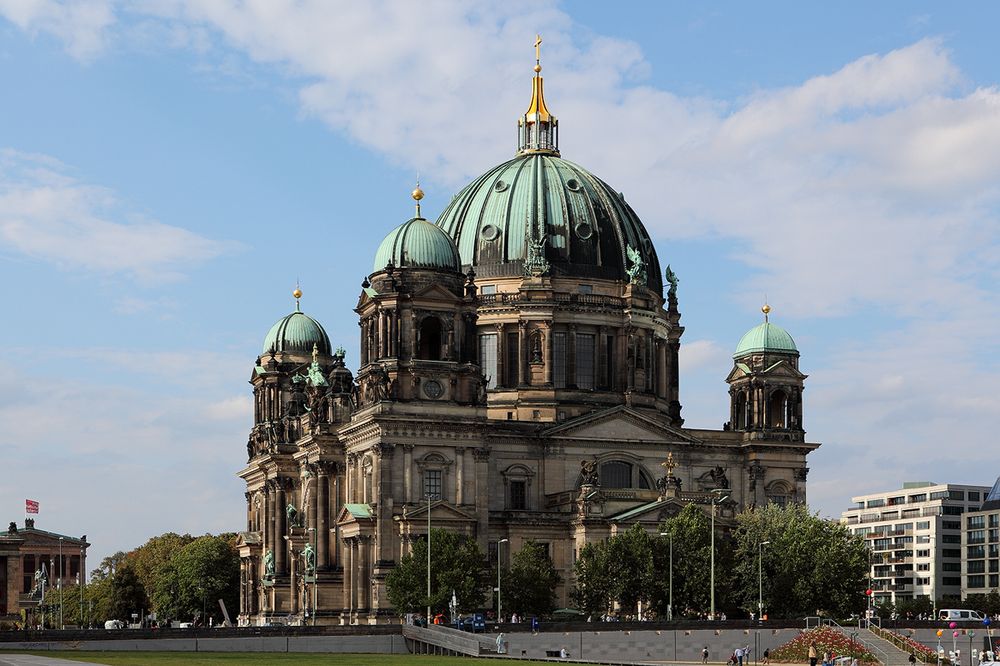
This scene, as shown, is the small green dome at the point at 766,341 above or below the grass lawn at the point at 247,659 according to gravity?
above

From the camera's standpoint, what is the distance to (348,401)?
150 metres

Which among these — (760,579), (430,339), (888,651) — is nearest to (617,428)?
(430,339)

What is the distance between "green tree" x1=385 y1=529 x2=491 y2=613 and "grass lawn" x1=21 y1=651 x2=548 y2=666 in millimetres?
22195

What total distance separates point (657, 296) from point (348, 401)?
3113 cm

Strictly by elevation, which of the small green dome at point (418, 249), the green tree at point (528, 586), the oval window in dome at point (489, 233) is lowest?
the green tree at point (528, 586)

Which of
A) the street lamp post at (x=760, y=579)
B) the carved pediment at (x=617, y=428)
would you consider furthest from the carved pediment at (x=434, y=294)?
the street lamp post at (x=760, y=579)

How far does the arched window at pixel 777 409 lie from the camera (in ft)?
522

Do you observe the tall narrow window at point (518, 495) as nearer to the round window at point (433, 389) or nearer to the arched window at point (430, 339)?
the round window at point (433, 389)

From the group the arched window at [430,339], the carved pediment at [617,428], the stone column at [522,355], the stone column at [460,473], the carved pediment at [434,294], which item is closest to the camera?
the stone column at [460,473]

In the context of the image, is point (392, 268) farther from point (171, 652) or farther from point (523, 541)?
A: point (171, 652)

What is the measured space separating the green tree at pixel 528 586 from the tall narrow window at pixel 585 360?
24.6 m

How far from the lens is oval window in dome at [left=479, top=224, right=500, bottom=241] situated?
15900 centimetres

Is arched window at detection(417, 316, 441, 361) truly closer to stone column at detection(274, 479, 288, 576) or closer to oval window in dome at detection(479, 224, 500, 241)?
oval window in dome at detection(479, 224, 500, 241)

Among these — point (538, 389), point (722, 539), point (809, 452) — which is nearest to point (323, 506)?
point (538, 389)
